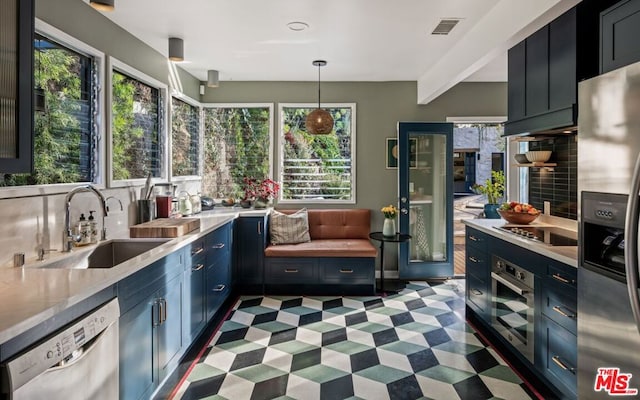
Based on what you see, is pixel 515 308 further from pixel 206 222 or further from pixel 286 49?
pixel 286 49

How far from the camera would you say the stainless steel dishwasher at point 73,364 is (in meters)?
1.29

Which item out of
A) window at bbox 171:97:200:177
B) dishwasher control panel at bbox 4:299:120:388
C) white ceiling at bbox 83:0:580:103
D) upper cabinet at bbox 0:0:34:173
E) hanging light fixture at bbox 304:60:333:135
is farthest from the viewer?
hanging light fixture at bbox 304:60:333:135

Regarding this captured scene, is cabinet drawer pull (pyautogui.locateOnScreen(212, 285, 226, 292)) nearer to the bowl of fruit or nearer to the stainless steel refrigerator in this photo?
the bowl of fruit

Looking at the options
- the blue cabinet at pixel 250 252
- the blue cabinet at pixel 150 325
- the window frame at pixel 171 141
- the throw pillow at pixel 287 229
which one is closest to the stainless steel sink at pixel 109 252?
the blue cabinet at pixel 150 325

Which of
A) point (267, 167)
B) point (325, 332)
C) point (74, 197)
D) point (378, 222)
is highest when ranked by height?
point (267, 167)

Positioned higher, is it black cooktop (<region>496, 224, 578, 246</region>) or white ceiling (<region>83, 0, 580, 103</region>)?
white ceiling (<region>83, 0, 580, 103</region>)

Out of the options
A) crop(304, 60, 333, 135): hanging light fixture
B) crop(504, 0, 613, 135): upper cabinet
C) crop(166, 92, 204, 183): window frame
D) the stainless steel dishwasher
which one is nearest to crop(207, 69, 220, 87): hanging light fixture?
crop(166, 92, 204, 183): window frame

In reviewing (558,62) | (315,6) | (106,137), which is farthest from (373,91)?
(106,137)

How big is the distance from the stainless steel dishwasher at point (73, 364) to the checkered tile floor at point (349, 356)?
3.06 ft

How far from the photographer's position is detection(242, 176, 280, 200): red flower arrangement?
5242 mm

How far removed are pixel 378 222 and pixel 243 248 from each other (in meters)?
1.83

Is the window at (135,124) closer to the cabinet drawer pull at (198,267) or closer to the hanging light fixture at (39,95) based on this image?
the hanging light fixture at (39,95)

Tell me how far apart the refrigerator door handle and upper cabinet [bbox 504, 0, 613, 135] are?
1.23 m

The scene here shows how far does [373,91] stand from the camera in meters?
5.51
